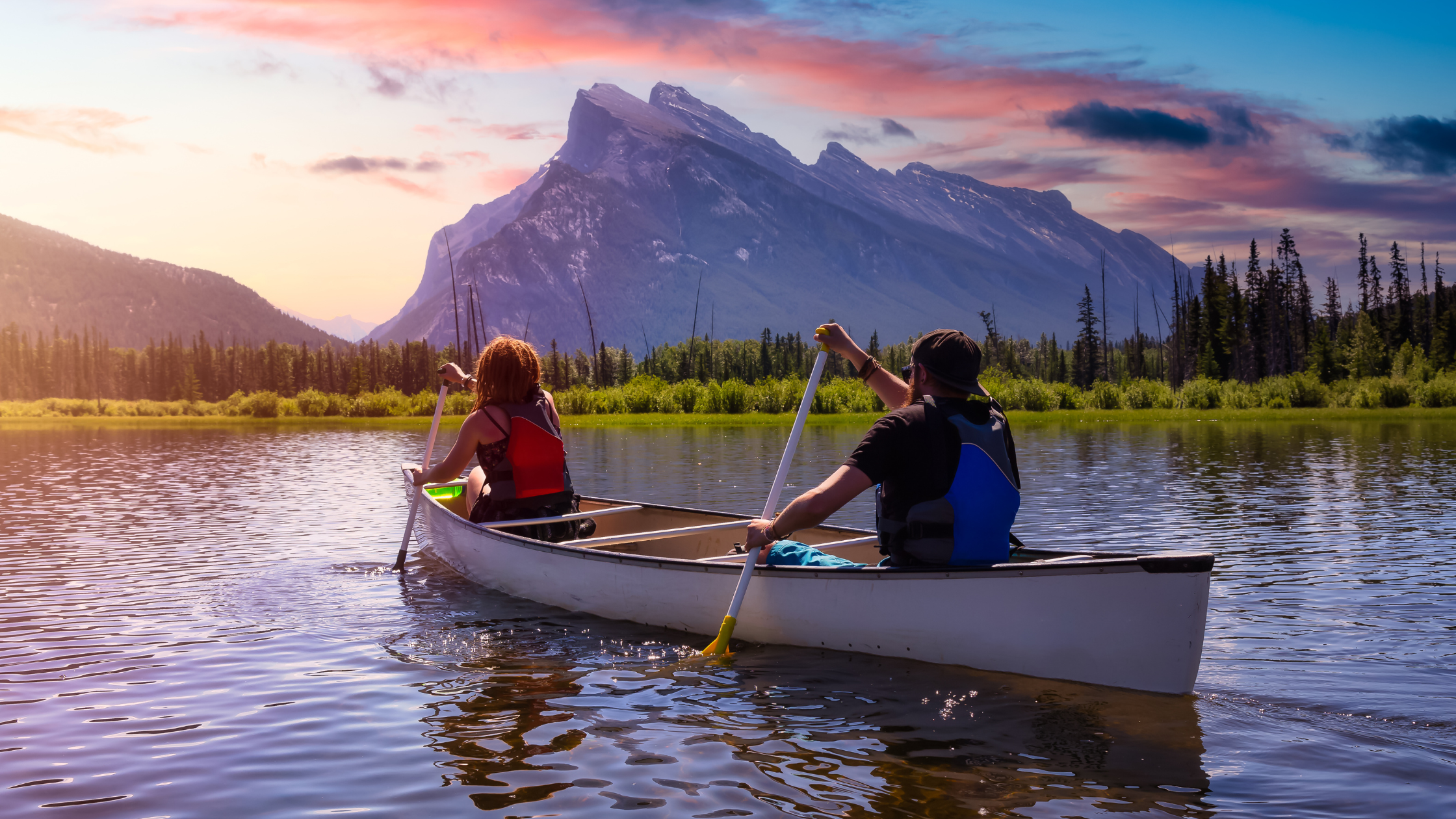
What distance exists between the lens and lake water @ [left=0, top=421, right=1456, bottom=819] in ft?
17.8

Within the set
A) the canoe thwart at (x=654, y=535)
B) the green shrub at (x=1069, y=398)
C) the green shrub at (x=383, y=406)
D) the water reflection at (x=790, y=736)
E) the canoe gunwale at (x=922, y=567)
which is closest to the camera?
the water reflection at (x=790, y=736)

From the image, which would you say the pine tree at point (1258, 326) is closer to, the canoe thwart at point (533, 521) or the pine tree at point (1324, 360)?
the pine tree at point (1324, 360)

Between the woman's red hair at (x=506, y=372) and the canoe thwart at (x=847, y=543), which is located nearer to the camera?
the canoe thwart at (x=847, y=543)

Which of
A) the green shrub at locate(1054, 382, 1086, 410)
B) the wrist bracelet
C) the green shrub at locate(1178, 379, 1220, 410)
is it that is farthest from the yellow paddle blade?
the green shrub at locate(1178, 379, 1220, 410)

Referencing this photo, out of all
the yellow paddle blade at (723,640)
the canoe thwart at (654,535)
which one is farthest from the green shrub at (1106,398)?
the yellow paddle blade at (723,640)

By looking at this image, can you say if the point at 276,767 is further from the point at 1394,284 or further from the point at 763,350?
the point at 1394,284

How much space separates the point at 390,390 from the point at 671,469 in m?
58.4

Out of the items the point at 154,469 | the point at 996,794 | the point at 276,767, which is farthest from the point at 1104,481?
the point at 154,469

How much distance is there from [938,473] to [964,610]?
1.07 meters

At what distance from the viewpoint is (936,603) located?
729cm

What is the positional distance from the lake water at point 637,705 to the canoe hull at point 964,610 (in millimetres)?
173

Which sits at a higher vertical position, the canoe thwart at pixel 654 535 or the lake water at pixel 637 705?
the canoe thwart at pixel 654 535

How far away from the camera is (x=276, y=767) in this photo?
19.6 feet

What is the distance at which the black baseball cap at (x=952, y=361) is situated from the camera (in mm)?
6926
